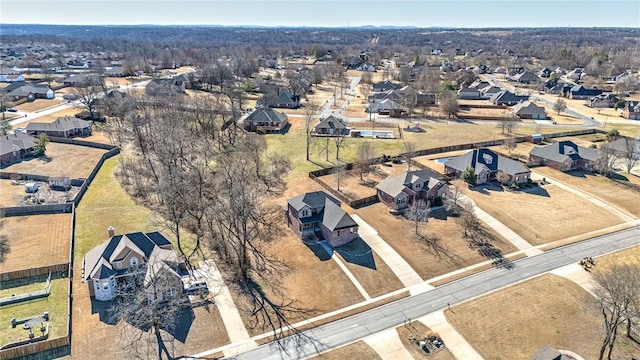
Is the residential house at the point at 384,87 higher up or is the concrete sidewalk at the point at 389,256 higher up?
the residential house at the point at 384,87

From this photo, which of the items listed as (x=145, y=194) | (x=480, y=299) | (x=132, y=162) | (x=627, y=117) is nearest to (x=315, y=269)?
→ (x=480, y=299)

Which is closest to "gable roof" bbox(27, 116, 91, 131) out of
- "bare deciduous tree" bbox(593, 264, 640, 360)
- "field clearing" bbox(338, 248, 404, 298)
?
"field clearing" bbox(338, 248, 404, 298)

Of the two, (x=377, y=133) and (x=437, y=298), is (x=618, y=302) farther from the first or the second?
(x=377, y=133)

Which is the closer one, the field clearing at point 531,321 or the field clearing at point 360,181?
the field clearing at point 531,321

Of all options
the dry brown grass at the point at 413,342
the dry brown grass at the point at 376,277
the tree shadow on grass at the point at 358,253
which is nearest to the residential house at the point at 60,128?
the tree shadow on grass at the point at 358,253

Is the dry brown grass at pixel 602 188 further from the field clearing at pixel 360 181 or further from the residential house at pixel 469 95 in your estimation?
the residential house at pixel 469 95

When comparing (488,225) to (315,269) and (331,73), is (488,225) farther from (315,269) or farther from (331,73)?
(331,73)

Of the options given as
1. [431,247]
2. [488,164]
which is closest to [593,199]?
[488,164]
